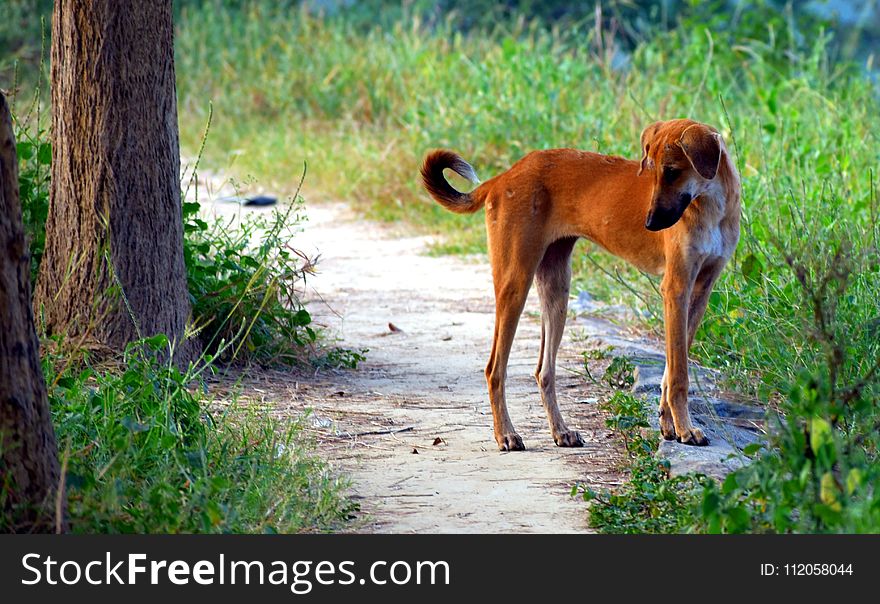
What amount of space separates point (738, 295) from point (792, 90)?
17.7ft

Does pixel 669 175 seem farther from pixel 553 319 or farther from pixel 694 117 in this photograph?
pixel 694 117

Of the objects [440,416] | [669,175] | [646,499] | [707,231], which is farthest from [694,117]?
[646,499]

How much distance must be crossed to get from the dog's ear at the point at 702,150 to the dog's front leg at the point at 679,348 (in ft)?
1.33

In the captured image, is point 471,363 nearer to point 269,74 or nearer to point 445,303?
point 445,303

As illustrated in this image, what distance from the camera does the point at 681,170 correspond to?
4555 mm

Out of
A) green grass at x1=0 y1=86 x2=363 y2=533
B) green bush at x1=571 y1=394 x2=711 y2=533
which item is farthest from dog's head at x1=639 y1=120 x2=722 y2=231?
green grass at x1=0 y1=86 x2=363 y2=533

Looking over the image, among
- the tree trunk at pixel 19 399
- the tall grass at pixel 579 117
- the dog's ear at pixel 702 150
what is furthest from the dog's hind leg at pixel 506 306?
the tree trunk at pixel 19 399

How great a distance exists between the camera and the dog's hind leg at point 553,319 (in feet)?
16.5

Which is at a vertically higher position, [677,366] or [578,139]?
[578,139]

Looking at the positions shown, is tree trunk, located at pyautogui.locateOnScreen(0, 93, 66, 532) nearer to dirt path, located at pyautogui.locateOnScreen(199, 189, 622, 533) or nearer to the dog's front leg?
dirt path, located at pyautogui.locateOnScreen(199, 189, 622, 533)

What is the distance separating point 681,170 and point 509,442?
128cm

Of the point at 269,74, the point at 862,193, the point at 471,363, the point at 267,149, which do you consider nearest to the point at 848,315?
the point at 471,363

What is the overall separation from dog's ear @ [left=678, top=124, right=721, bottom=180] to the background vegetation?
46 cm

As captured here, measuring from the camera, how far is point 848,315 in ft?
17.2
